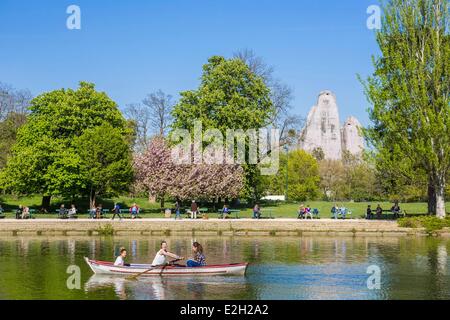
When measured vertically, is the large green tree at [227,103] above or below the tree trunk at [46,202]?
above

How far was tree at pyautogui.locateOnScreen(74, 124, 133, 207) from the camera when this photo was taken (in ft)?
193

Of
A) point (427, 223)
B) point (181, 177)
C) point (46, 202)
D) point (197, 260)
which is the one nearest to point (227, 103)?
point (181, 177)

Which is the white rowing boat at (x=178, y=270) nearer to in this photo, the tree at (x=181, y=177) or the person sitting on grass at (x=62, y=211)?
the person sitting on grass at (x=62, y=211)

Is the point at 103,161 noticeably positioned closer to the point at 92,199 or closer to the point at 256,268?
the point at 92,199

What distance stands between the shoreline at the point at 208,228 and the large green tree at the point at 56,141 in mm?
12917

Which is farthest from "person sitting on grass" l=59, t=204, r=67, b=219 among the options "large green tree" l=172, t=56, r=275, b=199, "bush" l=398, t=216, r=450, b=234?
"bush" l=398, t=216, r=450, b=234

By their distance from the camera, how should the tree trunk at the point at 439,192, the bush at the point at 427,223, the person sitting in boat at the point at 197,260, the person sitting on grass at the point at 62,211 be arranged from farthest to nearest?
the person sitting on grass at the point at 62,211 < the tree trunk at the point at 439,192 < the bush at the point at 427,223 < the person sitting in boat at the point at 197,260

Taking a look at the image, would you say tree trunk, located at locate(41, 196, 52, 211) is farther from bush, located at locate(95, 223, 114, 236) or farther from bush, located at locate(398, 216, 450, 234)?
bush, located at locate(398, 216, 450, 234)

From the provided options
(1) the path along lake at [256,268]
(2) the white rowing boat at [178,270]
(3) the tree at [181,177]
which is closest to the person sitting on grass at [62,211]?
(1) the path along lake at [256,268]

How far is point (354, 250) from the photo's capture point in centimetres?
3616

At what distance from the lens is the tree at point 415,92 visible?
46406 millimetres

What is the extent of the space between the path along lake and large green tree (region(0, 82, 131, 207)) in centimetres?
1599

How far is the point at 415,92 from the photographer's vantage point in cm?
4703
